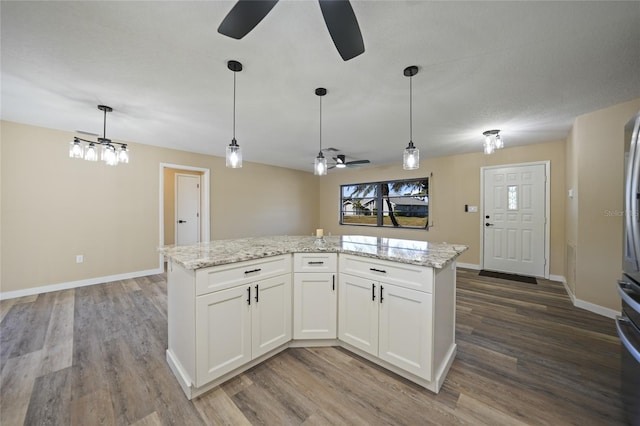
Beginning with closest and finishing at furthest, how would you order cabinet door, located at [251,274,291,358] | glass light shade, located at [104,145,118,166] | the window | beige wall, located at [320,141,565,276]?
cabinet door, located at [251,274,291,358], glass light shade, located at [104,145,118,166], beige wall, located at [320,141,565,276], the window

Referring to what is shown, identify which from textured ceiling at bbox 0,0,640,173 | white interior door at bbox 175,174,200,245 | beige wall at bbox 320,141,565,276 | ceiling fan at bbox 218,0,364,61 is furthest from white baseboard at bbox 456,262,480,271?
white interior door at bbox 175,174,200,245

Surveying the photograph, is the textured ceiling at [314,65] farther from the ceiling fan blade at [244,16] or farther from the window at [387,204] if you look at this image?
the window at [387,204]

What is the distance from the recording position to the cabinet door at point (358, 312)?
1.86 meters

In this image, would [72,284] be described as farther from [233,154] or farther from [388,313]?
[388,313]

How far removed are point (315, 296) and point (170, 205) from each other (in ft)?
16.0

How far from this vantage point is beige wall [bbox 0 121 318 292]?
3.18 meters

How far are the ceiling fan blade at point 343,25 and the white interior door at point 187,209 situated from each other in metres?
5.14

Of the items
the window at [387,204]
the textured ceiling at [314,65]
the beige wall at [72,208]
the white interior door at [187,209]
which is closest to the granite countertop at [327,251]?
the textured ceiling at [314,65]

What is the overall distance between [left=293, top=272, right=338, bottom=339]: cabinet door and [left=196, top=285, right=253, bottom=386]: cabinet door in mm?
441

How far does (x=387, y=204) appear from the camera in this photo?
20.0 ft

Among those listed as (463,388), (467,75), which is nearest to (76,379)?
(463,388)

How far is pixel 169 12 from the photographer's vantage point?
1.39 meters

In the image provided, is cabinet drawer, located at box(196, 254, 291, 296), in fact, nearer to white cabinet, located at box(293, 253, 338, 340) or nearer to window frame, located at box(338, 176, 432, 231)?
white cabinet, located at box(293, 253, 338, 340)

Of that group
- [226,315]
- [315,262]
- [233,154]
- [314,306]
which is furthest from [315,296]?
[233,154]
